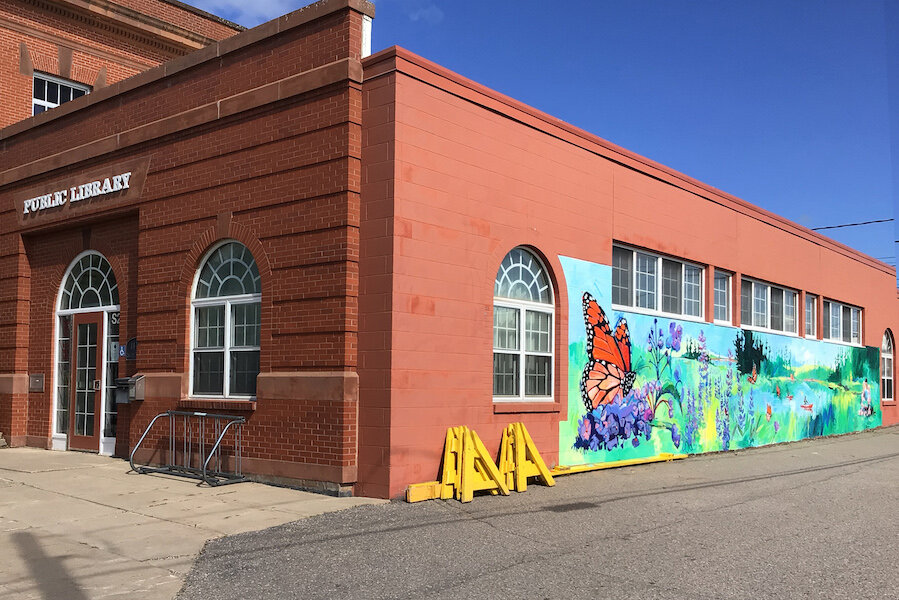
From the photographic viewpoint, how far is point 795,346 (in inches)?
834

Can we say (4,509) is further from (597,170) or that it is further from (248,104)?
(597,170)

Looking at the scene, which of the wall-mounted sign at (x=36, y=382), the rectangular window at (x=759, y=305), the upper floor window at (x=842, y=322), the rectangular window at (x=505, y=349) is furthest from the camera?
the upper floor window at (x=842, y=322)

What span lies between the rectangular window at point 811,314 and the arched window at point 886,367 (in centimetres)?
594

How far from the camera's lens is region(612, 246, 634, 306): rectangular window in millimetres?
14633

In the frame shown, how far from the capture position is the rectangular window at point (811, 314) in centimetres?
2233

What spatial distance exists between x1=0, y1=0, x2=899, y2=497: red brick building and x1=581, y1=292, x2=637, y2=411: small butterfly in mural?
0.27 metres

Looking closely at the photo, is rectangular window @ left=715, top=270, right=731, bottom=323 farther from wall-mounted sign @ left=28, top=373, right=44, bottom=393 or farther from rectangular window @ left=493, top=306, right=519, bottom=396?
wall-mounted sign @ left=28, top=373, right=44, bottom=393

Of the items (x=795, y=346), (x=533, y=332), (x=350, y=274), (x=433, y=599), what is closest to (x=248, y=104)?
(x=350, y=274)

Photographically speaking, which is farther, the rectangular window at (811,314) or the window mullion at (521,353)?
the rectangular window at (811,314)

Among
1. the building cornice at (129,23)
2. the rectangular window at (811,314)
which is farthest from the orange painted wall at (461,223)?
the building cornice at (129,23)

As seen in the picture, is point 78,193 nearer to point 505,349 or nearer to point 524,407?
point 505,349

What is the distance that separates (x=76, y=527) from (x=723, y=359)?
1329 cm

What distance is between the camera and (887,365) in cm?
2789

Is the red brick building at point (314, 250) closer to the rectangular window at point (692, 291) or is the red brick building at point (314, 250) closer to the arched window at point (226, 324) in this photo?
the arched window at point (226, 324)
